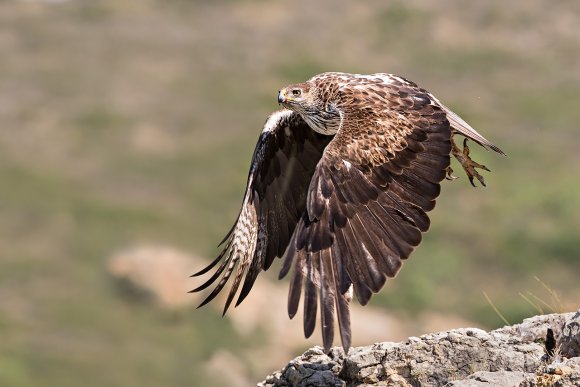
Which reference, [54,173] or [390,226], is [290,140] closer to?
[390,226]

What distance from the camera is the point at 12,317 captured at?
21.1 m

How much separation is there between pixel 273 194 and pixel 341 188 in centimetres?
198

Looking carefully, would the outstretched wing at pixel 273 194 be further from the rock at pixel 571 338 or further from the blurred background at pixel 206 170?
the rock at pixel 571 338

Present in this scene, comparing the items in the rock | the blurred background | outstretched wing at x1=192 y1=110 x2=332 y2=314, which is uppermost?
the blurred background

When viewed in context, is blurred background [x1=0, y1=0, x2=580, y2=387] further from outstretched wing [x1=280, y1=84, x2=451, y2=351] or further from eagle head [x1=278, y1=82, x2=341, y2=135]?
eagle head [x1=278, y1=82, x2=341, y2=135]

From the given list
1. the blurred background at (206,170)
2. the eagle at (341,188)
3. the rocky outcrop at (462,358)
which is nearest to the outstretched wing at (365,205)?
the eagle at (341,188)

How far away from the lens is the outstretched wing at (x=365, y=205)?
6.99m

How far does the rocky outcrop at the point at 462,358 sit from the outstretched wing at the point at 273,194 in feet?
4.93

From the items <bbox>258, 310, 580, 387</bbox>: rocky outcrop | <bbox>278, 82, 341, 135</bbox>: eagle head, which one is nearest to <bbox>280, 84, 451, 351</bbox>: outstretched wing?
<bbox>258, 310, 580, 387</bbox>: rocky outcrop

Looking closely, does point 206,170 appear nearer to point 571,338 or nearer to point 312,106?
point 312,106

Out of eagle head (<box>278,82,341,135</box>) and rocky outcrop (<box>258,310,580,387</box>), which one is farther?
eagle head (<box>278,82,341,135</box>)

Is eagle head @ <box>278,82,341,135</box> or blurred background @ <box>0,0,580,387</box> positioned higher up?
blurred background @ <box>0,0,580,387</box>

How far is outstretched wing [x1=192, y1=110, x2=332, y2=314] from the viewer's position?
29.6 feet

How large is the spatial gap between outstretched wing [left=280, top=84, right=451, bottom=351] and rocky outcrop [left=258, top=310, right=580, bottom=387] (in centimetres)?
57
